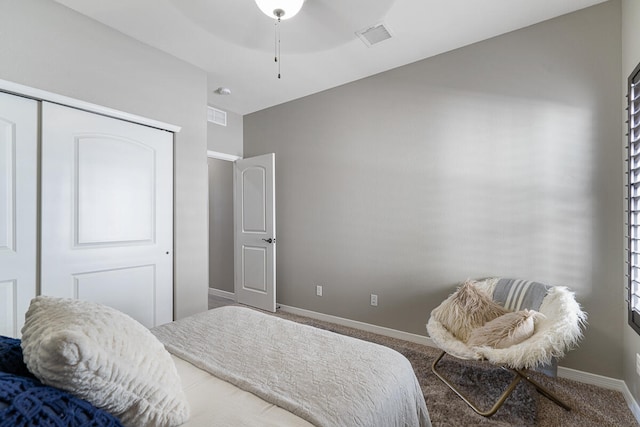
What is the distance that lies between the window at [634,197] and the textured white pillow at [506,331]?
20.3 inches

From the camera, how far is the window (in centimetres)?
174

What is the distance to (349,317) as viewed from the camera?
→ 3.38 m

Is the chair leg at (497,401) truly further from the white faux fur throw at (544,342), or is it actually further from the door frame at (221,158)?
the door frame at (221,158)

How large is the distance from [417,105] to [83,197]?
3.04m

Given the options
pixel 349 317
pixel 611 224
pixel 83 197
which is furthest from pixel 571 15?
pixel 83 197

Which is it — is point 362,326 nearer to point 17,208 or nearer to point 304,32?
point 304,32

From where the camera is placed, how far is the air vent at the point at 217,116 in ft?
12.7

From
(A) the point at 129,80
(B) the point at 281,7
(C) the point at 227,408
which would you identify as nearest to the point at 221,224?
(A) the point at 129,80

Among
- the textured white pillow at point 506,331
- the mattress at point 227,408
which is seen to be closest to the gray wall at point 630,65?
the textured white pillow at point 506,331

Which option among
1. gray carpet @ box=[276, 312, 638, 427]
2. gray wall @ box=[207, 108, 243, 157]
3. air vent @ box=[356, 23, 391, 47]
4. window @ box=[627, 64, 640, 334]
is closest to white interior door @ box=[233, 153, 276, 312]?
gray wall @ box=[207, 108, 243, 157]

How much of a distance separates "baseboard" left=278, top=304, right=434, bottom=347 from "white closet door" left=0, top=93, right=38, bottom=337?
2.56 metres

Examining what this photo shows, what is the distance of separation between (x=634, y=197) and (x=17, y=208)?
394 cm

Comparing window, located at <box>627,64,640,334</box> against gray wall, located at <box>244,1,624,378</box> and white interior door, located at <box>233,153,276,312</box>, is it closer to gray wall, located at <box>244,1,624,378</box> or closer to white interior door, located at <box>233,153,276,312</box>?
gray wall, located at <box>244,1,624,378</box>

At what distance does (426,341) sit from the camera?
286 cm
